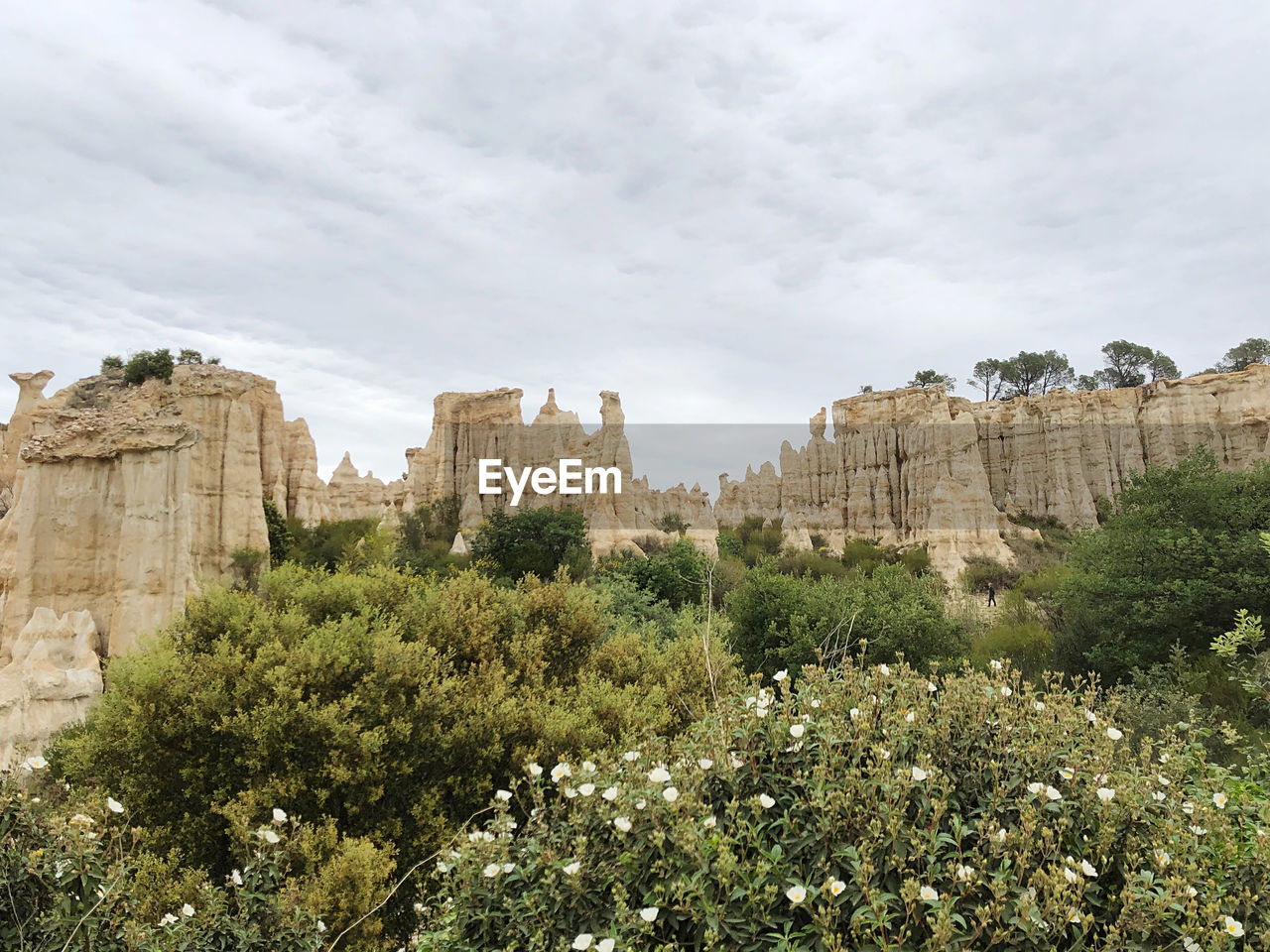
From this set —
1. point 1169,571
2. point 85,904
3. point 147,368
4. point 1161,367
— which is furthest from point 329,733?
point 1161,367

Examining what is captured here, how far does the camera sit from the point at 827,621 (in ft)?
58.2

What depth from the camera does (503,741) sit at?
26.6 ft

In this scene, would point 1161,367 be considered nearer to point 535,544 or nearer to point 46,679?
point 535,544

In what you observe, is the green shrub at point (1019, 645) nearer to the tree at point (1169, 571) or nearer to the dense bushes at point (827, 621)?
the tree at point (1169, 571)

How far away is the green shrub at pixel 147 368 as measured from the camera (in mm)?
37500

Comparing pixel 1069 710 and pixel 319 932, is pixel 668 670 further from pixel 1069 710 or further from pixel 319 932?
pixel 1069 710

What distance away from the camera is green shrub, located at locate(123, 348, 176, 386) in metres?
37.5

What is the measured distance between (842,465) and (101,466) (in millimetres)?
53793

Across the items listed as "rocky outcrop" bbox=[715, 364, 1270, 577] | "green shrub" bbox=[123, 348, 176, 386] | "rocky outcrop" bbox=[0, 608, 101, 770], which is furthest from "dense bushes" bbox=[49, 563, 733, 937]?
"rocky outcrop" bbox=[715, 364, 1270, 577]

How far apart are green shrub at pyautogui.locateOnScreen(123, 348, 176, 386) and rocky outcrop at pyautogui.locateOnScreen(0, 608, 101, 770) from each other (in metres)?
22.1

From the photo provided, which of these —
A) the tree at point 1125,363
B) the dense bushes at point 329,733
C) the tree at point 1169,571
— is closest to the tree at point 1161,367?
the tree at point 1125,363

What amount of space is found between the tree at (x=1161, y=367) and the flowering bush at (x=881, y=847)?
7705 centimetres

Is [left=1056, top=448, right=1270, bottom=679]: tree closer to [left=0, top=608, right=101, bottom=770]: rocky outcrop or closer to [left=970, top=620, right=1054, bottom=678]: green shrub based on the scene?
[left=970, top=620, right=1054, bottom=678]: green shrub

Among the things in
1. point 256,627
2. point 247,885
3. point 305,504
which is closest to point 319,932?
point 247,885
